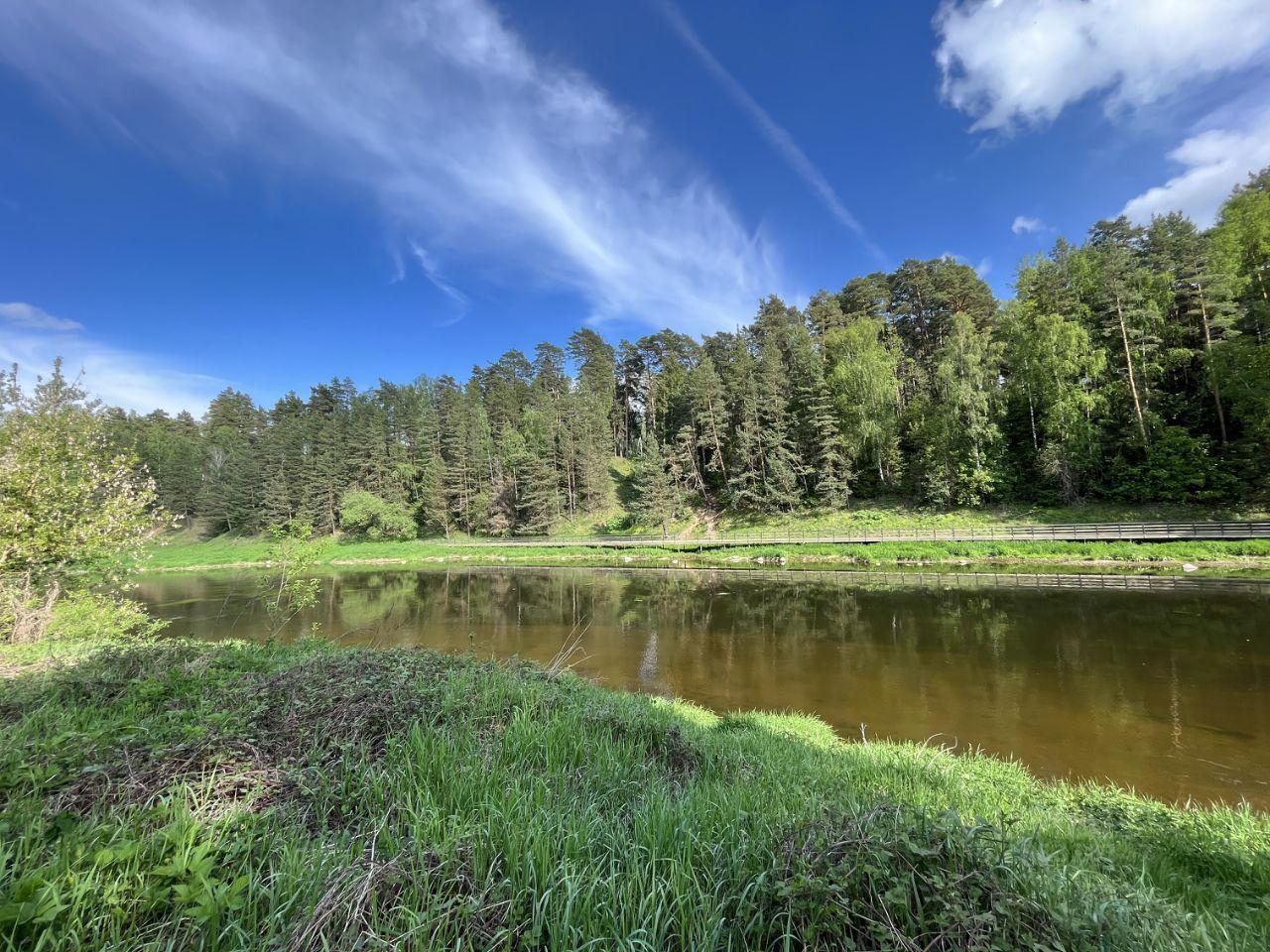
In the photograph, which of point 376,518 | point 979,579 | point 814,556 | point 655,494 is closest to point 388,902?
point 979,579

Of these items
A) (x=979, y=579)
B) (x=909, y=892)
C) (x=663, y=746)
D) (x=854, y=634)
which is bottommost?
(x=854, y=634)

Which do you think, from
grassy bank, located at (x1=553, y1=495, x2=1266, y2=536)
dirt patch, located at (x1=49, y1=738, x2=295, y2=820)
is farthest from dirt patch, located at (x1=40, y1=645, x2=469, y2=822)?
grassy bank, located at (x1=553, y1=495, x2=1266, y2=536)

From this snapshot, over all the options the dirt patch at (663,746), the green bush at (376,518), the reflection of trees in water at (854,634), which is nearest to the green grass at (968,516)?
the reflection of trees in water at (854,634)

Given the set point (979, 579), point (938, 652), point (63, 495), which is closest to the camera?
point (63, 495)

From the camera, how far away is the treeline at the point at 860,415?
27547 millimetres

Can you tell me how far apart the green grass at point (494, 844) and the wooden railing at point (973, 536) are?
27.3 metres

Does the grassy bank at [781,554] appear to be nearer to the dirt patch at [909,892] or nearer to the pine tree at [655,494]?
the pine tree at [655,494]

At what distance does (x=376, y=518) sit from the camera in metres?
52.7

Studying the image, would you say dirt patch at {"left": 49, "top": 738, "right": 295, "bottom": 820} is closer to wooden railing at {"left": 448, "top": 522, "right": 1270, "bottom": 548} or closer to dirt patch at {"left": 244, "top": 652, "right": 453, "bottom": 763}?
dirt patch at {"left": 244, "top": 652, "right": 453, "bottom": 763}

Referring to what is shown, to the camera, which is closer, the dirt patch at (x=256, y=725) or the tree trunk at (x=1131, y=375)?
the dirt patch at (x=256, y=725)

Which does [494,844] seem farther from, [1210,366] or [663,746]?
[1210,366]

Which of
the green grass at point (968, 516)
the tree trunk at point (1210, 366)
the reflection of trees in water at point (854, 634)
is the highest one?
the tree trunk at point (1210, 366)

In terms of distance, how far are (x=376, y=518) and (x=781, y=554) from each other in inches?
1663

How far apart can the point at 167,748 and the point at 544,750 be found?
245cm
